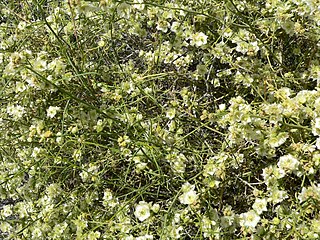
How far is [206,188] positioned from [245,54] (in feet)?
1.58

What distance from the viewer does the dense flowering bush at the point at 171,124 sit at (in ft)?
4.93

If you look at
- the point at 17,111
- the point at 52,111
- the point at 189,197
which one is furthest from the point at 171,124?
the point at 17,111

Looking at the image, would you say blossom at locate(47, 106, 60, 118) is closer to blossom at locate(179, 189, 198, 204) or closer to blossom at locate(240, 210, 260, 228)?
blossom at locate(179, 189, 198, 204)

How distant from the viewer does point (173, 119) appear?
1733 mm

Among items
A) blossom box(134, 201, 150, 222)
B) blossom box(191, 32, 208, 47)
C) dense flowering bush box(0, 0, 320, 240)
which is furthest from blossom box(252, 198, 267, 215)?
blossom box(191, 32, 208, 47)

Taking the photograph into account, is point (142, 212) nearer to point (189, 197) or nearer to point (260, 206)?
point (189, 197)

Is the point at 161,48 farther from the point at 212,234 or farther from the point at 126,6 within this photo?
the point at 212,234

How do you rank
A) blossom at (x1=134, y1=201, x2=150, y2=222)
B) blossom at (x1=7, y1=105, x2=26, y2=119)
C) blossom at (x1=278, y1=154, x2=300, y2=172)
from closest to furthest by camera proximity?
blossom at (x1=278, y1=154, x2=300, y2=172) → blossom at (x1=134, y1=201, x2=150, y2=222) → blossom at (x1=7, y1=105, x2=26, y2=119)

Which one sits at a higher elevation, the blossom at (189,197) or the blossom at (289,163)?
the blossom at (289,163)

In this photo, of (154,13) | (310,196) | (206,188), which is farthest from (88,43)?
(310,196)

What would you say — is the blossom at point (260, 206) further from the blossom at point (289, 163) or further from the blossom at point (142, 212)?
the blossom at point (142, 212)

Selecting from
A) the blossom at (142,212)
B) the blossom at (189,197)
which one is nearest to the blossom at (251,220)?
the blossom at (189,197)

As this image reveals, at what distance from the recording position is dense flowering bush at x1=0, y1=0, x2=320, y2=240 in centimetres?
150

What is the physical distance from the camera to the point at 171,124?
171 centimetres
